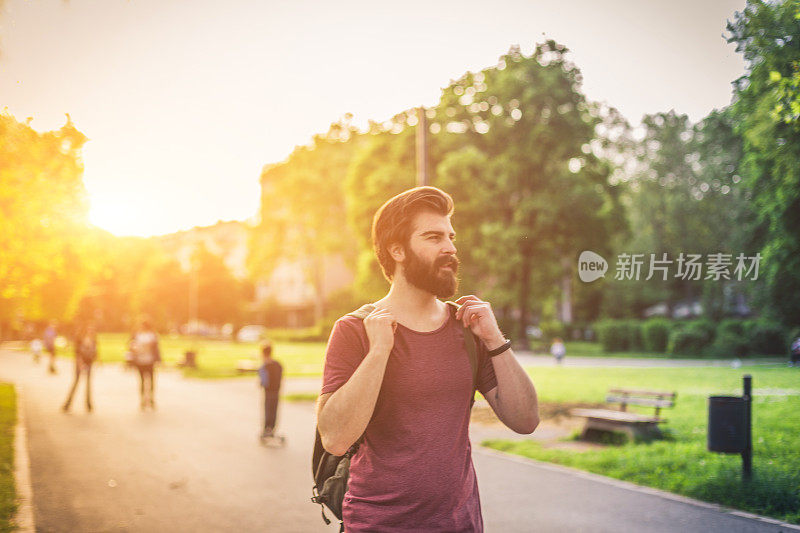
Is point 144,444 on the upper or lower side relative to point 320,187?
lower

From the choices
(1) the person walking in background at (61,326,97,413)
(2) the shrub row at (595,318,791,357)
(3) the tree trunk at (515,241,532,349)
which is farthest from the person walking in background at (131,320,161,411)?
(3) the tree trunk at (515,241,532,349)

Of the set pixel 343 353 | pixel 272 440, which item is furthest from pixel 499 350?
pixel 272 440

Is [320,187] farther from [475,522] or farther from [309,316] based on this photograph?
[475,522]

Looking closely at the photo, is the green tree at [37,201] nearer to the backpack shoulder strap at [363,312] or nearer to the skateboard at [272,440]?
the backpack shoulder strap at [363,312]

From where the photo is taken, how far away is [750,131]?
6.63 meters

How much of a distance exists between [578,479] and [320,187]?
47771 millimetres

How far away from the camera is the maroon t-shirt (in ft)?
7.59

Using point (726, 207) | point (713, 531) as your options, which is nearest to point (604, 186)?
point (726, 207)

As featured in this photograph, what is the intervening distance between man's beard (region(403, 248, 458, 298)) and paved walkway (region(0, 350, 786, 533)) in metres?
4.36

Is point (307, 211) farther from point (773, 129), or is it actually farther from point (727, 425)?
point (773, 129)

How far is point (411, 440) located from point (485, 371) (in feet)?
1.36

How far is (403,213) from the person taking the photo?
8.21 ft

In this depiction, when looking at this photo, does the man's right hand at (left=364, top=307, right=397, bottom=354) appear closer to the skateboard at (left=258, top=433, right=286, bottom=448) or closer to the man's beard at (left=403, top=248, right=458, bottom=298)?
the man's beard at (left=403, top=248, right=458, bottom=298)

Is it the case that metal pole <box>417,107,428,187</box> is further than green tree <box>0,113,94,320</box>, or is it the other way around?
metal pole <box>417,107,428,187</box>
